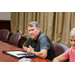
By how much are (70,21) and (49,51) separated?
5.92 feet

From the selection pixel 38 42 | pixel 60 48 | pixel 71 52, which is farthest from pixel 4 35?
pixel 71 52

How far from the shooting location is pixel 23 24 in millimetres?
6039

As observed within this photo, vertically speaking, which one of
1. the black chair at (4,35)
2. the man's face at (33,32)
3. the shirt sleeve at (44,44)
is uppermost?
the man's face at (33,32)

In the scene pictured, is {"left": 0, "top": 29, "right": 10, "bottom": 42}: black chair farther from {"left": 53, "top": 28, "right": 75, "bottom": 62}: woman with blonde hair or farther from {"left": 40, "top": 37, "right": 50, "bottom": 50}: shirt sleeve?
{"left": 53, "top": 28, "right": 75, "bottom": 62}: woman with blonde hair

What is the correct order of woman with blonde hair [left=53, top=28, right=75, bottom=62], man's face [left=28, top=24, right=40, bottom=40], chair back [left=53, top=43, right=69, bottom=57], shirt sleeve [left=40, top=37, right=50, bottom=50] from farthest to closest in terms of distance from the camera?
man's face [left=28, top=24, right=40, bottom=40]
shirt sleeve [left=40, top=37, right=50, bottom=50]
chair back [left=53, top=43, right=69, bottom=57]
woman with blonde hair [left=53, top=28, right=75, bottom=62]

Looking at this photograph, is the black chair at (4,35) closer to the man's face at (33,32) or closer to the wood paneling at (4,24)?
the wood paneling at (4,24)

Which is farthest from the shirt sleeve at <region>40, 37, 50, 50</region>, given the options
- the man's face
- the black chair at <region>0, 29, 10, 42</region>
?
the black chair at <region>0, 29, 10, 42</region>

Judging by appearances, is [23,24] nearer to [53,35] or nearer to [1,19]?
[1,19]

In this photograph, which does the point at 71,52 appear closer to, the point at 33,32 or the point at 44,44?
the point at 44,44

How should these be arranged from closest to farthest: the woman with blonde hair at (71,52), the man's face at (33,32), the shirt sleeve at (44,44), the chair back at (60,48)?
1. the woman with blonde hair at (71,52)
2. the chair back at (60,48)
3. the shirt sleeve at (44,44)
4. the man's face at (33,32)

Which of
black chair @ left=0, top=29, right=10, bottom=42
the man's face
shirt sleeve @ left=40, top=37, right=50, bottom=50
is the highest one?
the man's face

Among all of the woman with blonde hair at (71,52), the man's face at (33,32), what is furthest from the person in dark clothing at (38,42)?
the woman with blonde hair at (71,52)
